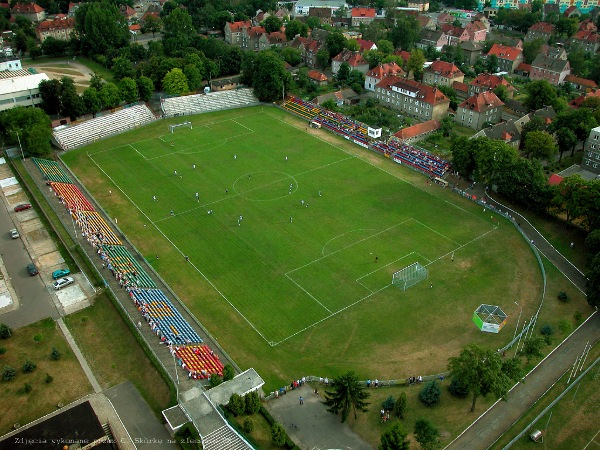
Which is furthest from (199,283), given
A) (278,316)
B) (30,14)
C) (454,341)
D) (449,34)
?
(30,14)

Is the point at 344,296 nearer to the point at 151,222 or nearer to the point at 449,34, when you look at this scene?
the point at 151,222

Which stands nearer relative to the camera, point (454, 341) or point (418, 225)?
point (454, 341)

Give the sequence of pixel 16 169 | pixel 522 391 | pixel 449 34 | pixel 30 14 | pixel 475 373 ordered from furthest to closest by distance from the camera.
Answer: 1. pixel 30 14
2. pixel 449 34
3. pixel 16 169
4. pixel 522 391
5. pixel 475 373

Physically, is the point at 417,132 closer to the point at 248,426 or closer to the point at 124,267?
the point at 124,267

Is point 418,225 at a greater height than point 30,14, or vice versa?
point 30,14

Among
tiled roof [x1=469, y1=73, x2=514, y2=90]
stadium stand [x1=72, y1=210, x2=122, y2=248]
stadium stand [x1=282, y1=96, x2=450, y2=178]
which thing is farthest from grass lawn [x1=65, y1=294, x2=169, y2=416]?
tiled roof [x1=469, y1=73, x2=514, y2=90]

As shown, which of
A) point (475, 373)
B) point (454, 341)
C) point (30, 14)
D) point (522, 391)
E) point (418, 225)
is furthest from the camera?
point (30, 14)
